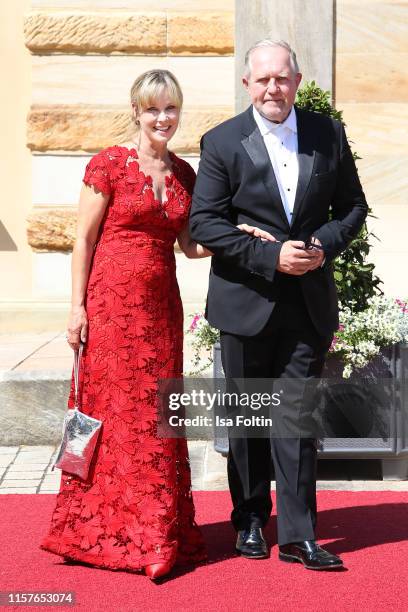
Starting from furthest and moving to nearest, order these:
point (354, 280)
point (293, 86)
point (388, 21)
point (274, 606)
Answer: point (388, 21) < point (354, 280) < point (293, 86) < point (274, 606)

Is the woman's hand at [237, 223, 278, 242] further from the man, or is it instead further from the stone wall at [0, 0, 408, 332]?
the stone wall at [0, 0, 408, 332]

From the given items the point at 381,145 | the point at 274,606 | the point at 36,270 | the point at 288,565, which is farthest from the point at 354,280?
the point at 36,270

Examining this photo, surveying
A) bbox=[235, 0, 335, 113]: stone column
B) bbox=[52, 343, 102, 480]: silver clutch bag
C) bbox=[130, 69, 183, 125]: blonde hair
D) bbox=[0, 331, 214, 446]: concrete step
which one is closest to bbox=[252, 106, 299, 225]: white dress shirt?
bbox=[130, 69, 183, 125]: blonde hair

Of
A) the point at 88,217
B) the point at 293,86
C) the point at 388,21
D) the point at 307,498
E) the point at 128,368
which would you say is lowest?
the point at 307,498

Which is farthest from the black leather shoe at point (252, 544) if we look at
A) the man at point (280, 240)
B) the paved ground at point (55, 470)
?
the paved ground at point (55, 470)

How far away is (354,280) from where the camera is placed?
19.5ft

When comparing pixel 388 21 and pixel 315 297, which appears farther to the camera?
pixel 388 21


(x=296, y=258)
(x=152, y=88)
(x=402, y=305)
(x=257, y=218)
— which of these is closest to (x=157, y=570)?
(x=296, y=258)

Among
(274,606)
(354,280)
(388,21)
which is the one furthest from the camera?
(388,21)

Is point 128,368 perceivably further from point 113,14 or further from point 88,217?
point 113,14

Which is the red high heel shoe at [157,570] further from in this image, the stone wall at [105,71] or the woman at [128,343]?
the stone wall at [105,71]

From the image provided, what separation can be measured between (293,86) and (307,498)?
5.25 ft

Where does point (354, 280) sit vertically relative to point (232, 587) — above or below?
above

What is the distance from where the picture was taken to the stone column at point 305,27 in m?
8.42
